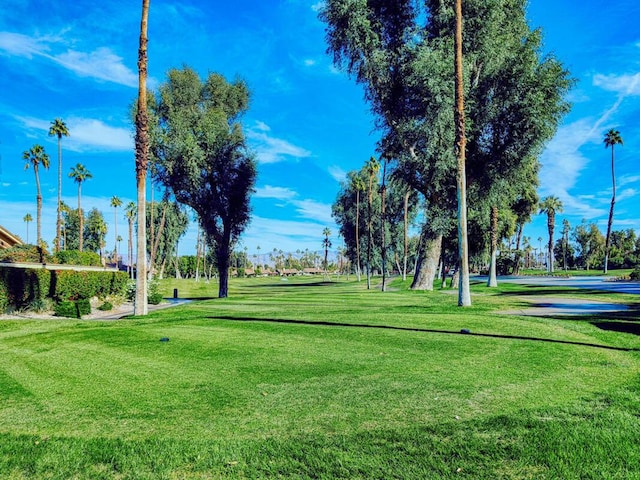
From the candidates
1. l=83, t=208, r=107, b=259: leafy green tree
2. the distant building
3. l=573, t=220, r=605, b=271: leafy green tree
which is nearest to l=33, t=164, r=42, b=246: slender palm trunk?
the distant building

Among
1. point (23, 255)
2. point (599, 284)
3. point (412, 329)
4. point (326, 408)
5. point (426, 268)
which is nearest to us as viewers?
point (326, 408)

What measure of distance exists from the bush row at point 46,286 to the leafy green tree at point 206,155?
8932 millimetres

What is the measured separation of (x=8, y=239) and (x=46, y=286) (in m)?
23.0

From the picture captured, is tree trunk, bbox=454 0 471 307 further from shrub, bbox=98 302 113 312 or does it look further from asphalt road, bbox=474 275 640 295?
shrub, bbox=98 302 113 312

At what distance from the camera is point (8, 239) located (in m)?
42.9

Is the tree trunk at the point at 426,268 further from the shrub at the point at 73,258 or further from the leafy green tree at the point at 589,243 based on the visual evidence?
the leafy green tree at the point at 589,243

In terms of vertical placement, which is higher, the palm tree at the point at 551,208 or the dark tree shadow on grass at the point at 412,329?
the palm tree at the point at 551,208

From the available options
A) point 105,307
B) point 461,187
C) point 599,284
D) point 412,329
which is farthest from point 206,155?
point 599,284

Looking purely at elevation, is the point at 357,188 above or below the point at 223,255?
above

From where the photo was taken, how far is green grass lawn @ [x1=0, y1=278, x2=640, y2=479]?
12.7ft

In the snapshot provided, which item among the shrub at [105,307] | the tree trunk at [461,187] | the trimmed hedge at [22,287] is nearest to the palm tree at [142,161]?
the trimmed hedge at [22,287]

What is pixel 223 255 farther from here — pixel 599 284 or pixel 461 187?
pixel 599 284

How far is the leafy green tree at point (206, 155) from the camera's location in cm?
2947

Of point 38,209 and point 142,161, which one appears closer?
point 142,161
